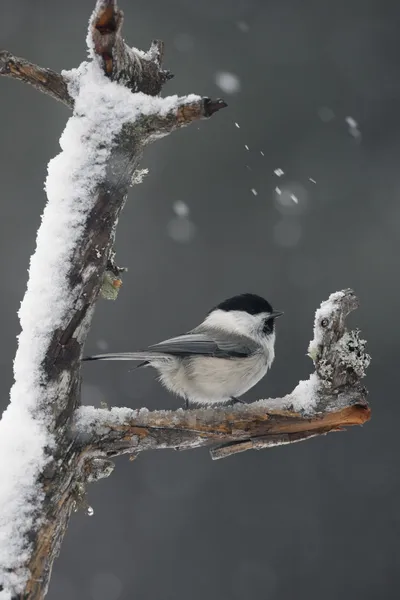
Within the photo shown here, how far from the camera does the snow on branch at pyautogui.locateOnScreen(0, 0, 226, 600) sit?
2.50m

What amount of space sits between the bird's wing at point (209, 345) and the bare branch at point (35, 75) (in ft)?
4.26

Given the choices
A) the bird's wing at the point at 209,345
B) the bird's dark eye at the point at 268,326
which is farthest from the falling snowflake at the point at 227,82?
the bird's wing at the point at 209,345

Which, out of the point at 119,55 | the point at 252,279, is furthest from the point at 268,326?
the point at 252,279

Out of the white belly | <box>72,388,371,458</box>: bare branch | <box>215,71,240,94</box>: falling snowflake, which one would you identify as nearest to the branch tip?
<box>72,388,371,458</box>: bare branch

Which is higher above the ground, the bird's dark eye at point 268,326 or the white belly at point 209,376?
the bird's dark eye at point 268,326

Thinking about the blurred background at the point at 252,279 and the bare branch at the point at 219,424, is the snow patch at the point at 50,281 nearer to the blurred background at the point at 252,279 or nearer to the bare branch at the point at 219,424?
the bare branch at the point at 219,424

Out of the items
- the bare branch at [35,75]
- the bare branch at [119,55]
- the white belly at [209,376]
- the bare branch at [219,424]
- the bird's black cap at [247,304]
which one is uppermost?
the bare branch at [119,55]

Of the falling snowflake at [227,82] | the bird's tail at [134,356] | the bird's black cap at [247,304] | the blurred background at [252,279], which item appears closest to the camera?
the bird's tail at [134,356]

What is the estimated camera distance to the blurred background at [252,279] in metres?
7.68

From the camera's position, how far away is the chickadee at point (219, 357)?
3.69 meters

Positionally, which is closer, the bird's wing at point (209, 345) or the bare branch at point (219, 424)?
the bare branch at point (219, 424)

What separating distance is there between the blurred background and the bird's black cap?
3255mm

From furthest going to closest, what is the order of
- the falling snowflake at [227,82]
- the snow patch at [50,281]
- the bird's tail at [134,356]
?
the falling snowflake at [227,82] → the bird's tail at [134,356] → the snow patch at [50,281]

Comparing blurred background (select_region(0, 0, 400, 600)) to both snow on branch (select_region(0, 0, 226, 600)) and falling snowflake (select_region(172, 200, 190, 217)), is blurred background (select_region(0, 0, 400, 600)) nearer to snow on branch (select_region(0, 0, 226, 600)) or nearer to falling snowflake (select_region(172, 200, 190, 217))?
falling snowflake (select_region(172, 200, 190, 217))
